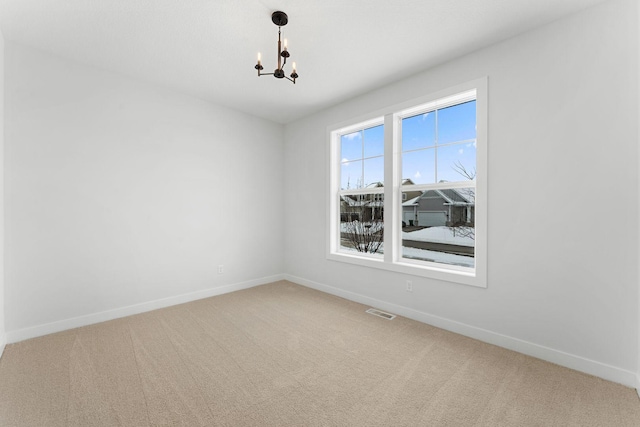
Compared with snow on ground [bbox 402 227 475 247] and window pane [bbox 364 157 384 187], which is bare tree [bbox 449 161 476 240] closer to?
snow on ground [bbox 402 227 475 247]

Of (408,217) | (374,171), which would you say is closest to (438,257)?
(408,217)

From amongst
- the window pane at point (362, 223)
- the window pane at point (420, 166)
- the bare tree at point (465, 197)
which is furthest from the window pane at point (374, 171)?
the bare tree at point (465, 197)

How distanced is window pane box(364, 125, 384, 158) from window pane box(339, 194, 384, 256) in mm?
588

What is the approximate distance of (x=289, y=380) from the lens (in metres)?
2.00

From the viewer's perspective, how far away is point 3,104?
8.17 feet

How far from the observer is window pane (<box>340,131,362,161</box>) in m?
3.97

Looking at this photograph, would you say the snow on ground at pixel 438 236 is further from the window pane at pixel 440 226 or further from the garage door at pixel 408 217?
the garage door at pixel 408 217

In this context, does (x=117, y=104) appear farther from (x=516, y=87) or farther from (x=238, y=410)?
(x=516, y=87)

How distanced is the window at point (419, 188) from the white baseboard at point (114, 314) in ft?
5.62

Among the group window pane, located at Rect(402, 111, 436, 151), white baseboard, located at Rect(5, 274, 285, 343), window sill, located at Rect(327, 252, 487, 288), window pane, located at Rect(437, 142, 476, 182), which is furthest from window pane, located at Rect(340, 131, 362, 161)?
white baseboard, located at Rect(5, 274, 285, 343)

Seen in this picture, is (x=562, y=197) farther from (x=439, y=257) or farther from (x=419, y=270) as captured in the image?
(x=419, y=270)

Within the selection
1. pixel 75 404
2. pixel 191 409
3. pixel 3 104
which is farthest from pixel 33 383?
pixel 3 104

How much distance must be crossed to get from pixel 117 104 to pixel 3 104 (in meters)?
0.90

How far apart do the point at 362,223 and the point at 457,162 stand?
152 cm
